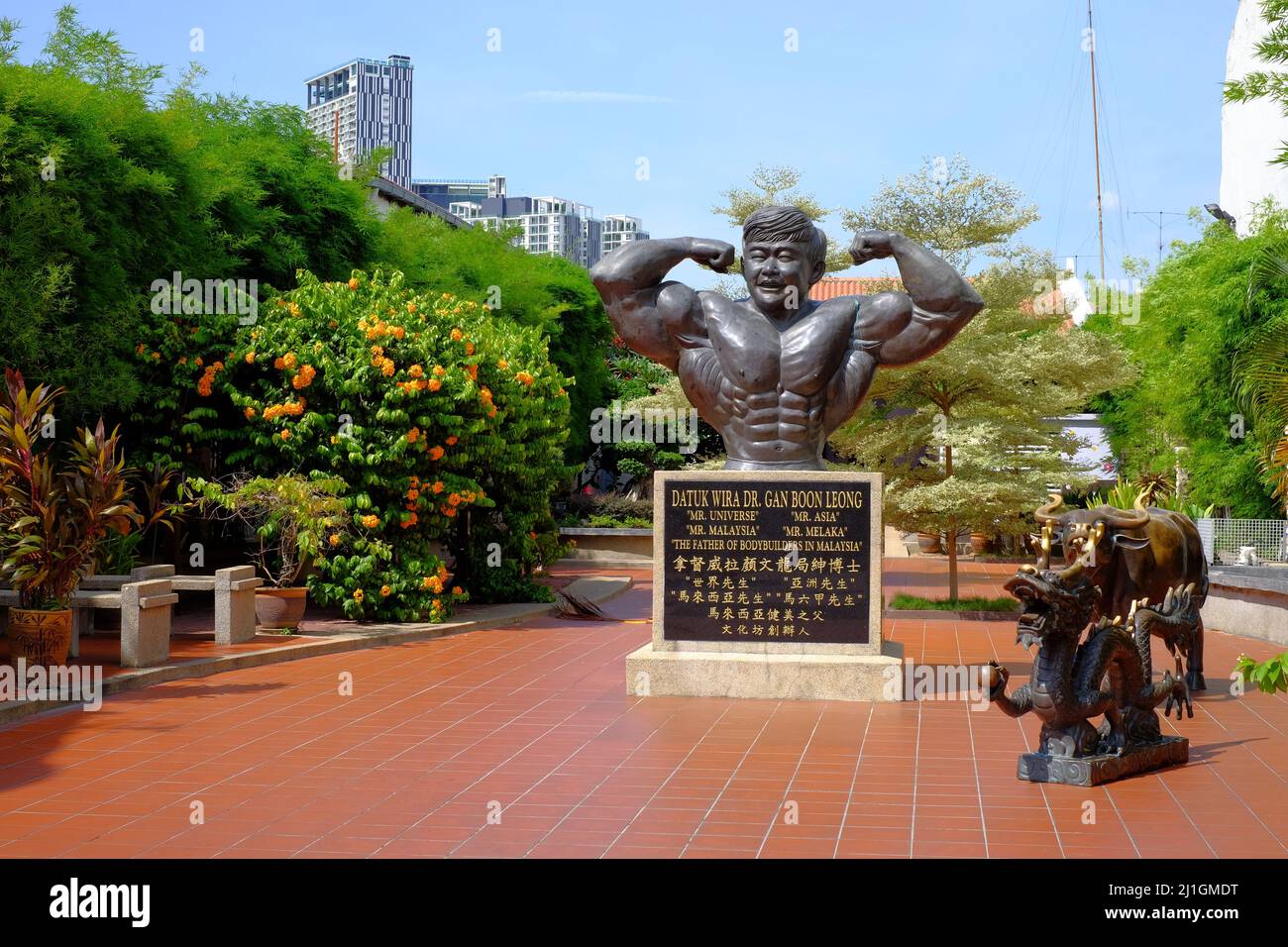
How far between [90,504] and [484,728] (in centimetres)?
353

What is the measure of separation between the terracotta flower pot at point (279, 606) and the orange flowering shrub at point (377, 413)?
79 cm

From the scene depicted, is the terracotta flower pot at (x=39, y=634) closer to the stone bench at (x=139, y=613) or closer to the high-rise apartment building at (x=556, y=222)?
the stone bench at (x=139, y=613)

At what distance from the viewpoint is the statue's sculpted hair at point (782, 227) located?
936cm

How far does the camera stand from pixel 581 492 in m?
30.0

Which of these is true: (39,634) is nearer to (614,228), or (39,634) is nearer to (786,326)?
(786,326)

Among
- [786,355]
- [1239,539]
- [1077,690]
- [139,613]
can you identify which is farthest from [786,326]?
[1239,539]

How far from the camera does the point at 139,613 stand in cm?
970

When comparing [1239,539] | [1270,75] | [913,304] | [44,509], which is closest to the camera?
[1270,75]

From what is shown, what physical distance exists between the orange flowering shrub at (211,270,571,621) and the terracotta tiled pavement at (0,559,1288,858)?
133 inches

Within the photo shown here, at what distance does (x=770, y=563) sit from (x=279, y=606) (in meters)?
5.12

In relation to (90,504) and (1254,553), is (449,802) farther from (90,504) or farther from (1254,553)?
(1254,553)

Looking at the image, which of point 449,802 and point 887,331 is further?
point 887,331

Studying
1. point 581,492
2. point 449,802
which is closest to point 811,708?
point 449,802

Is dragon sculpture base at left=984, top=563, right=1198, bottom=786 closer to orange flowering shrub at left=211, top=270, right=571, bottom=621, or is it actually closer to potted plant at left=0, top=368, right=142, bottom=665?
potted plant at left=0, top=368, right=142, bottom=665
